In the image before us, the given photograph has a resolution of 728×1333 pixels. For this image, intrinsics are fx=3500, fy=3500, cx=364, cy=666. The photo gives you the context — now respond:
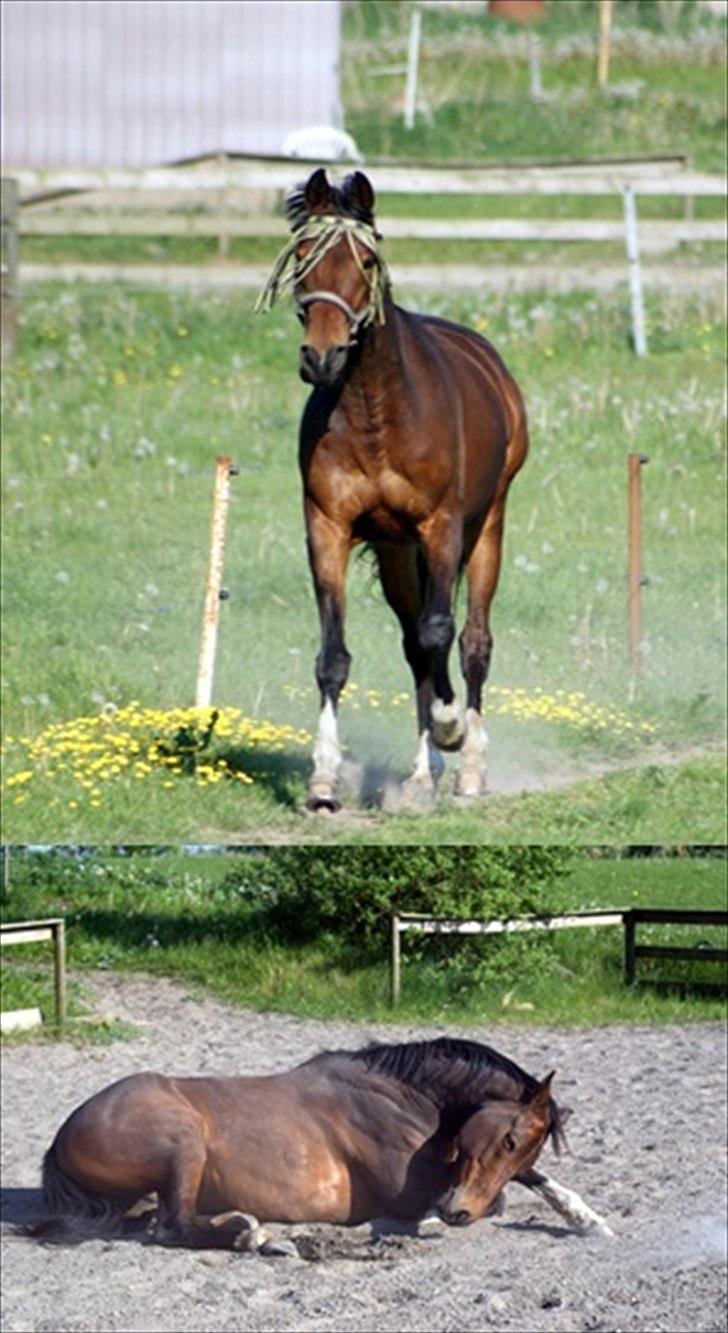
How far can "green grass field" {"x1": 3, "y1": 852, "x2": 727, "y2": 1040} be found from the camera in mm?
3705

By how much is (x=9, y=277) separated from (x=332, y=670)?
75cm

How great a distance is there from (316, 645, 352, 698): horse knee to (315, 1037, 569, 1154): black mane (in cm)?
65

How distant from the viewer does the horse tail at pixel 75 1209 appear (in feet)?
11.5

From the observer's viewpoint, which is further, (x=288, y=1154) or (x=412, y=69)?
(x=412, y=69)

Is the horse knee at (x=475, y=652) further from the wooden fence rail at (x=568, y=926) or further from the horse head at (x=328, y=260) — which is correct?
the horse head at (x=328, y=260)

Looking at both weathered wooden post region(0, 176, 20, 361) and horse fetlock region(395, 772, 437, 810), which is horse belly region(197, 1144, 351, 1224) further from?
weathered wooden post region(0, 176, 20, 361)

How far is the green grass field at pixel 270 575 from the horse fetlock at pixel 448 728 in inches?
2.5

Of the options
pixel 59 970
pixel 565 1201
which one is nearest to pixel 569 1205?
pixel 565 1201

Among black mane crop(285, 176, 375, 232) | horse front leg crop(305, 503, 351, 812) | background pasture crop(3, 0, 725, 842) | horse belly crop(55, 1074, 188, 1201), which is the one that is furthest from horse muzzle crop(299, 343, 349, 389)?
horse belly crop(55, 1074, 188, 1201)

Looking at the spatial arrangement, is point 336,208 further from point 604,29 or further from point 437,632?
point 604,29

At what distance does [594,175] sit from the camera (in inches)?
175

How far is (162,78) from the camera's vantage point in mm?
4363

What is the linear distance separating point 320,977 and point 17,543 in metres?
1.01

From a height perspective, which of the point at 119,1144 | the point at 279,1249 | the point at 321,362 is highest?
the point at 321,362
